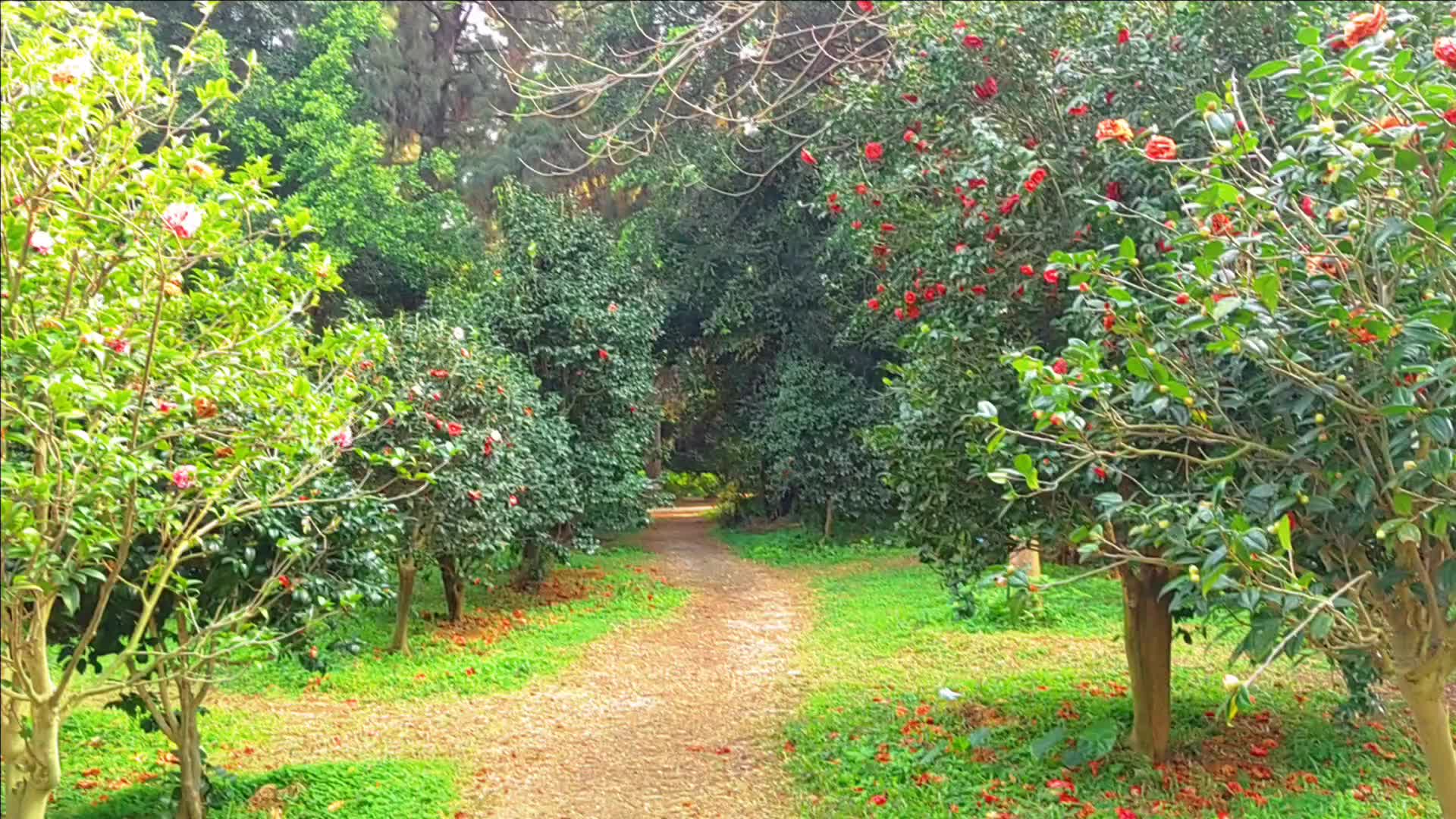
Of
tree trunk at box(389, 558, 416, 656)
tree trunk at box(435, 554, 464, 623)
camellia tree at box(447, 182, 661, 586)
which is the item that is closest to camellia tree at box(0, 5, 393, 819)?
tree trunk at box(389, 558, 416, 656)

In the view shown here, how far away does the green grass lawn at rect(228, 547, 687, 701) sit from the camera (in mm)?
6598

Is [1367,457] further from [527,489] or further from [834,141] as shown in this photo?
[527,489]

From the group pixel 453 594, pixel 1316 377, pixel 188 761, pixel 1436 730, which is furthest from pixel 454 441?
pixel 1436 730

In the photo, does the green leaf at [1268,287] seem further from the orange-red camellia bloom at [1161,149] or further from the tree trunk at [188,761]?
the tree trunk at [188,761]

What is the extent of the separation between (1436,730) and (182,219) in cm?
379

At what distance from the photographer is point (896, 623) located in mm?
8094

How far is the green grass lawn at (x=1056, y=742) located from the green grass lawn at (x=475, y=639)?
7.39 feet

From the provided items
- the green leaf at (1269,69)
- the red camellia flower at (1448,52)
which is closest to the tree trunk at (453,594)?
the green leaf at (1269,69)

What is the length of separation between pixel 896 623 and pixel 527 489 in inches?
136

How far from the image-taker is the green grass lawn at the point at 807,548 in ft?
40.4

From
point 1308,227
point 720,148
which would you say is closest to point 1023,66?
point 1308,227

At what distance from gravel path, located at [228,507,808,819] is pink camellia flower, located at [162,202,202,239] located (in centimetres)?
301

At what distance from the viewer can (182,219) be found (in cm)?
234

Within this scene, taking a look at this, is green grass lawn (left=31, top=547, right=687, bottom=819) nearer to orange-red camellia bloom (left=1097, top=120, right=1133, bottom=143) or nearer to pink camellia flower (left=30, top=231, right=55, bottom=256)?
pink camellia flower (left=30, top=231, right=55, bottom=256)
